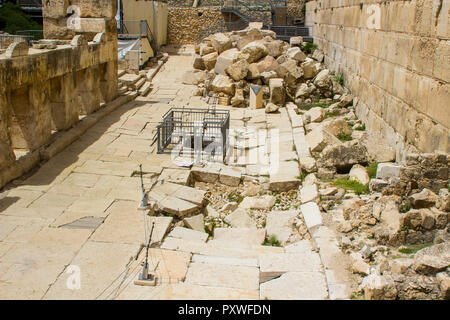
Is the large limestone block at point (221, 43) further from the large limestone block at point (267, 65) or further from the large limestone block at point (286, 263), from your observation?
the large limestone block at point (286, 263)

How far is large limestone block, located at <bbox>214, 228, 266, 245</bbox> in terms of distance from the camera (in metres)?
7.86

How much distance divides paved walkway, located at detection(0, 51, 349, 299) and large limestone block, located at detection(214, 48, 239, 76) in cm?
857

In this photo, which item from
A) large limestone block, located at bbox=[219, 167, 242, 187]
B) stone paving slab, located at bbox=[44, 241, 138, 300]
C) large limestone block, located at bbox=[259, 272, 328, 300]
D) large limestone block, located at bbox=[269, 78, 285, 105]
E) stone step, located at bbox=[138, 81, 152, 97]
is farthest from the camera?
stone step, located at bbox=[138, 81, 152, 97]

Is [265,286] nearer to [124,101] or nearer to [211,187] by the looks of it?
[211,187]

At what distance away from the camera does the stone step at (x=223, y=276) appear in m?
5.80

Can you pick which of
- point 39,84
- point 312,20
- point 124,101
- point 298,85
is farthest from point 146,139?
point 312,20

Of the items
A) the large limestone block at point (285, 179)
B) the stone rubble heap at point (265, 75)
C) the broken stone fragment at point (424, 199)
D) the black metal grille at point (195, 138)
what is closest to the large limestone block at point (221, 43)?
the stone rubble heap at point (265, 75)

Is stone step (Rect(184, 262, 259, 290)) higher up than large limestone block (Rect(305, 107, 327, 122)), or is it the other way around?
large limestone block (Rect(305, 107, 327, 122))

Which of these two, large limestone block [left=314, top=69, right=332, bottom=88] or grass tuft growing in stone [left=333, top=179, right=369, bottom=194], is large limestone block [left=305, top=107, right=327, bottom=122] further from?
grass tuft growing in stone [left=333, top=179, right=369, bottom=194]

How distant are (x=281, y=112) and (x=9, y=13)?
17770mm

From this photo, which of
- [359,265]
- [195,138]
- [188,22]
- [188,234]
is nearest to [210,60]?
[195,138]

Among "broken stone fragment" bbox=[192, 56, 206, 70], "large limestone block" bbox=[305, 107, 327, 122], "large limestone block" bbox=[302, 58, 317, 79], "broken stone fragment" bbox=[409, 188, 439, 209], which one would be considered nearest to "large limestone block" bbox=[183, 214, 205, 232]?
"broken stone fragment" bbox=[409, 188, 439, 209]

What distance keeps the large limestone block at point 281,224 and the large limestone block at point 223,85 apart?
9.01 m

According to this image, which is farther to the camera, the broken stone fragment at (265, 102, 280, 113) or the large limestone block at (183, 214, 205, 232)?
the broken stone fragment at (265, 102, 280, 113)
